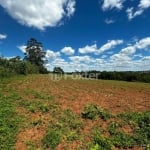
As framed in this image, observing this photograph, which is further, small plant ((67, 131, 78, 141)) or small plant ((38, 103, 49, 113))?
small plant ((38, 103, 49, 113))

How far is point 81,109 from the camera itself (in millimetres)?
7023

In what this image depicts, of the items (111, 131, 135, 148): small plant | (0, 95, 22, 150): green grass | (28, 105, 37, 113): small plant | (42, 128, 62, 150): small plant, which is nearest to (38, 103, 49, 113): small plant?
(28, 105, 37, 113): small plant

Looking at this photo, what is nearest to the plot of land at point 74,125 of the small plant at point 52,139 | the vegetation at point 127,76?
the small plant at point 52,139

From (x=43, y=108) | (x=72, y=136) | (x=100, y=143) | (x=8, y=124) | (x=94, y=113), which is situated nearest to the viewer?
(x=100, y=143)

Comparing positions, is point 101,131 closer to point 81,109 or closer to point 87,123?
point 87,123

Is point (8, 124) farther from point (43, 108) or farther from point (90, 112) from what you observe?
point (90, 112)

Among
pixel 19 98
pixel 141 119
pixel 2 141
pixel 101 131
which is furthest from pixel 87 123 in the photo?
pixel 19 98

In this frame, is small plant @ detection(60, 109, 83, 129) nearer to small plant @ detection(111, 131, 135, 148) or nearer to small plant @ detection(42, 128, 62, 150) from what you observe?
small plant @ detection(42, 128, 62, 150)

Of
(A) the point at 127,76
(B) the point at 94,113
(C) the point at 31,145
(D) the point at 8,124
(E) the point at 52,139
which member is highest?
(A) the point at 127,76

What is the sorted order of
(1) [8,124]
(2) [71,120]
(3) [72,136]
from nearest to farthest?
1. (3) [72,136]
2. (1) [8,124]
3. (2) [71,120]

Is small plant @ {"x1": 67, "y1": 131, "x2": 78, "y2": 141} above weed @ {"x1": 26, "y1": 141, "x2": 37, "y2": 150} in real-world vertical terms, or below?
above

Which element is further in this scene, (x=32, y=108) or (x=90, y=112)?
(x=32, y=108)

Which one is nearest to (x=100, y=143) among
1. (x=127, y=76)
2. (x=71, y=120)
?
(x=71, y=120)

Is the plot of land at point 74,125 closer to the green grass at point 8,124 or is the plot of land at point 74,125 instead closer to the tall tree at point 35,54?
the green grass at point 8,124
